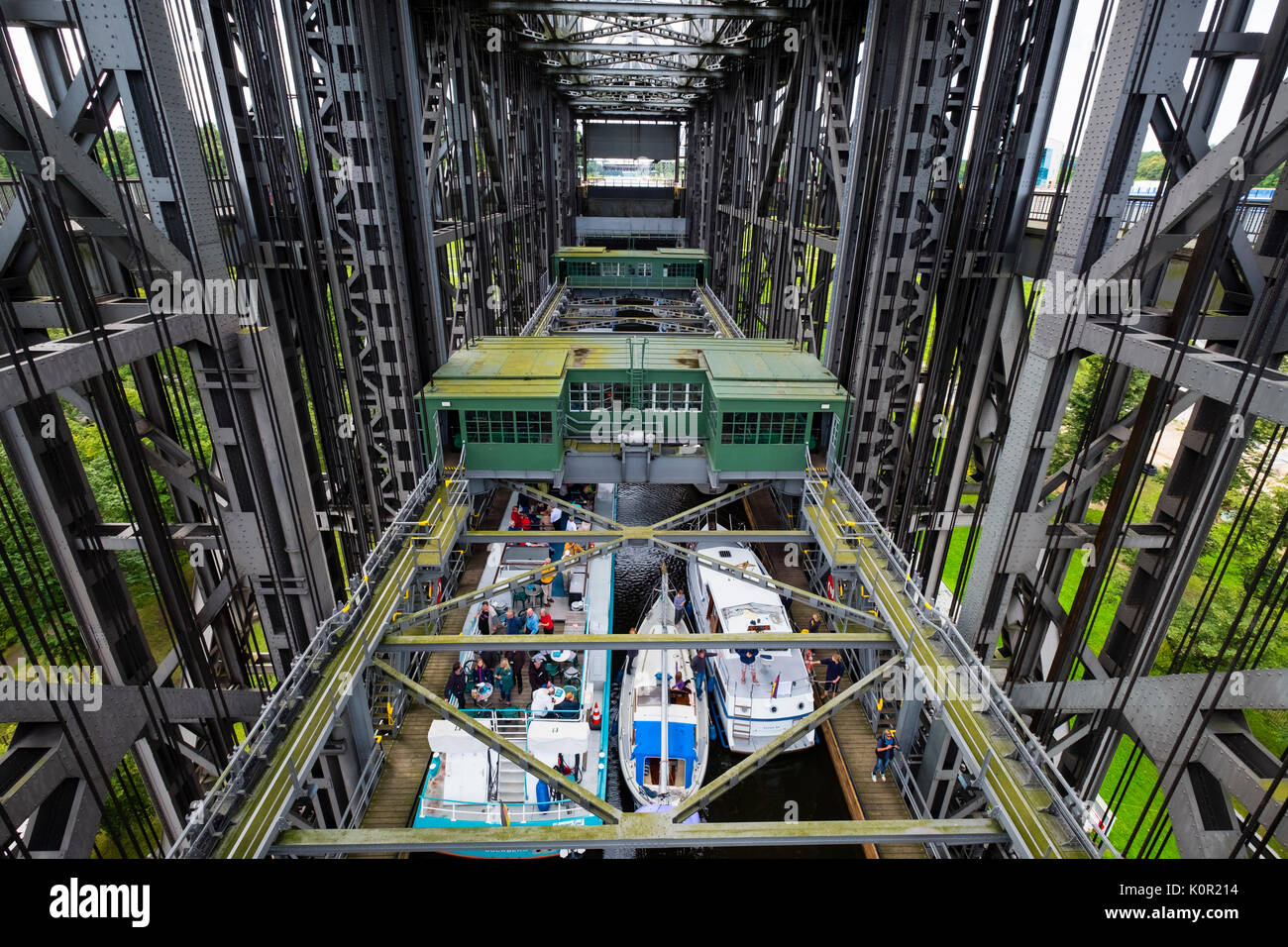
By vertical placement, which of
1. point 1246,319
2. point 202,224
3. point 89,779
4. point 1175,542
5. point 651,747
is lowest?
point 651,747

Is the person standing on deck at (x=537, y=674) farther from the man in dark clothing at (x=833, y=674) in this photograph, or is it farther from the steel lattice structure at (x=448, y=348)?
the man in dark clothing at (x=833, y=674)

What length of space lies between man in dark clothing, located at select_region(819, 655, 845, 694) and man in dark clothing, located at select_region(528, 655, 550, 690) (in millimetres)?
8010

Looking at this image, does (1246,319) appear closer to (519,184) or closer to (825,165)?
(825,165)

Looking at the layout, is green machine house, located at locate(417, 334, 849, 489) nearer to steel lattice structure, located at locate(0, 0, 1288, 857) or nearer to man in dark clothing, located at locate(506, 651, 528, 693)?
steel lattice structure, located at locate(0, 0, 1288, 857)

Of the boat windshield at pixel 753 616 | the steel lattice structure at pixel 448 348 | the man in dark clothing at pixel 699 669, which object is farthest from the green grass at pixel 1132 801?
the man in dark clothing at pixel 699 669

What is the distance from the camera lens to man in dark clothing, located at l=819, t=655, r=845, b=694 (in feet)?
59.2

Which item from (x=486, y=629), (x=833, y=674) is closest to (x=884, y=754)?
(x=833, y=674)

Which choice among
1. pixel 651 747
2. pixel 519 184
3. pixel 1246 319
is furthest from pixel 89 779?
pixel 519 184

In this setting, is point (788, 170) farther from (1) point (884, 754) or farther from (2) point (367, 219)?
(1) point (884, 754)

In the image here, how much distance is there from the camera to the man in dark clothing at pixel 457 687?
16.9 meters

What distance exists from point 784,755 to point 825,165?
1828cm

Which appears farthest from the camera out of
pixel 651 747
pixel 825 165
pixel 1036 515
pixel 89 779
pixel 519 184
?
pixel 519 184

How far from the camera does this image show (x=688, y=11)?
23031mm

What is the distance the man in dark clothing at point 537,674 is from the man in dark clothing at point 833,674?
26.3 ft
